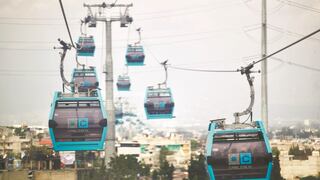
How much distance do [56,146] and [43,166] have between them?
51.5m

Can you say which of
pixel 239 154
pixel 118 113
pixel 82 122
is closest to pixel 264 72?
pixel 82 122

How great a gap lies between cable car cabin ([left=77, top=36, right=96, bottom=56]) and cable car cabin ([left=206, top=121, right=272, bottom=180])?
36354mm

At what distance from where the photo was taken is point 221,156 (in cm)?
1853

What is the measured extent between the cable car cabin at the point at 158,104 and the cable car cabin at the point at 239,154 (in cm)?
2086

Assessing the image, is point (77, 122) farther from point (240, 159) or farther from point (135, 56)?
point (135, 56)

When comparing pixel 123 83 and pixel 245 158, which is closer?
pixel 245 158

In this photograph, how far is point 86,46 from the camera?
177 ft

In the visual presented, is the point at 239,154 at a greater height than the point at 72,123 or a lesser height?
lesser

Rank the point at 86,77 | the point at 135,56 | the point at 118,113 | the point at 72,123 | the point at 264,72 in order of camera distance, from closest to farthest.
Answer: the point at 72,123 < the point at 264,72 < the point at 86,77 < the point at 135,56 < the point at 118,113

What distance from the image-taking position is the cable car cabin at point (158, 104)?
1558 inches

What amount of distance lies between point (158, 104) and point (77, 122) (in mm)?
18850

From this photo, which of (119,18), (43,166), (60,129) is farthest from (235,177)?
(43,166)

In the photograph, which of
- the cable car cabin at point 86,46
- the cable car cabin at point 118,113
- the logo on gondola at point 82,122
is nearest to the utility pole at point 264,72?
the cable car cabin at point 86,46

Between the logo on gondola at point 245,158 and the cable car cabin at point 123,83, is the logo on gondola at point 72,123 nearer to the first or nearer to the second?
the logo on gondola at point 245,158
